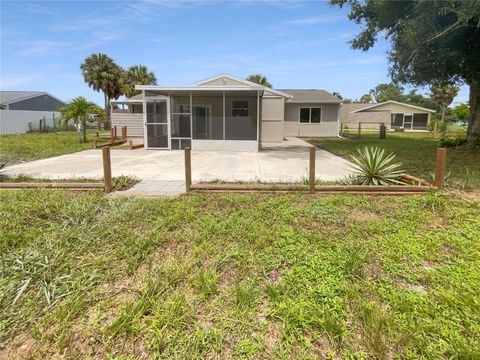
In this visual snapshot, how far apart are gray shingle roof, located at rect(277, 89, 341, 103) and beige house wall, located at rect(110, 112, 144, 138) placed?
1116 cm

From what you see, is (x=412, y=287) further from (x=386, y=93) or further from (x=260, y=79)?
(x=386, y=93)

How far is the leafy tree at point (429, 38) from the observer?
842 centimetres

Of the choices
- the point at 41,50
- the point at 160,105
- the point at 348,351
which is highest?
the point at 41,50

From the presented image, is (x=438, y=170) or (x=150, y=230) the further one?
(x=438, y=170)

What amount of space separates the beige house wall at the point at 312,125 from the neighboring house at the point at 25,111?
1645 cm

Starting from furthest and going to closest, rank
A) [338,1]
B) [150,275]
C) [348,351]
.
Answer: [338,1], [150,275], [348,351]

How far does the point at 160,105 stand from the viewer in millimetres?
14641

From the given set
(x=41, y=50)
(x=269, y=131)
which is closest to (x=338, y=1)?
(x=269, y=131)

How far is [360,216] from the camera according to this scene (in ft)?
15.3

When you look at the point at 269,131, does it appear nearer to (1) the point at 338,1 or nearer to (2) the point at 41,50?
(1) the point at 338,1

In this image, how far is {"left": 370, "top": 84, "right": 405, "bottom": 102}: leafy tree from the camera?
221 feet

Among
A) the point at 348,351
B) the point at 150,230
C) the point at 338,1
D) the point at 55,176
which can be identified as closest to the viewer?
the point at 348,351

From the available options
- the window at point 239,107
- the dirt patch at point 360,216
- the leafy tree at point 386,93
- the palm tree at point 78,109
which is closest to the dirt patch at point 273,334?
the dirt patch at point 360,216

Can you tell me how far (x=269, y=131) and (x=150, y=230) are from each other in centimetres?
1645
